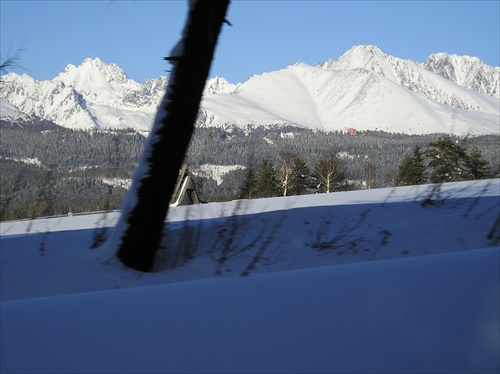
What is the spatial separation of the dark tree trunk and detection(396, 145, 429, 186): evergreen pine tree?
1101cm

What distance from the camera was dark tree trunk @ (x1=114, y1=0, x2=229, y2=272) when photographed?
4355mm

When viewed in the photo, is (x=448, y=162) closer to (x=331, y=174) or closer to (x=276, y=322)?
(x=331, y=174)

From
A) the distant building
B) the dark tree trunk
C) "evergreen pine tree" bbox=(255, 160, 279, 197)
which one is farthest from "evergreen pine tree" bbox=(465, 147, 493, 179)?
the dark tree trunk

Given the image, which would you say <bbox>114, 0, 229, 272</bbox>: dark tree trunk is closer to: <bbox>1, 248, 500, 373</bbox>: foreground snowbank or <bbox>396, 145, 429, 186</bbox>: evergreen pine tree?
<bbox>1, 248, 500, 373</bbox>: foreground snowbank

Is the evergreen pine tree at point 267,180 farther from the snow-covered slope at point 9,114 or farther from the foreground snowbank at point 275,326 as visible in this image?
the foreground snowbank at point 275,326

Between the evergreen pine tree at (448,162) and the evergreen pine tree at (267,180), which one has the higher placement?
the evergreen pine tree at (448,162)

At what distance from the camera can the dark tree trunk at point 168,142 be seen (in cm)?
436

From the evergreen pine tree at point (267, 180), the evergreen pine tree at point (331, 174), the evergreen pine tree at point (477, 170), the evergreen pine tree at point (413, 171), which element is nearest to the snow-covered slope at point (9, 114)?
the evergreen pine tree at point (267, 180)

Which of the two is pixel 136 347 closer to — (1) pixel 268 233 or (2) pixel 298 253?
(2) pixel 298 253

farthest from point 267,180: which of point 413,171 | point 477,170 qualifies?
point 477,170

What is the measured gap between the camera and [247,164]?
28.1 ft

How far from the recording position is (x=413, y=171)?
15500mm

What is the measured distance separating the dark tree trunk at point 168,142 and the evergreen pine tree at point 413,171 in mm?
11012

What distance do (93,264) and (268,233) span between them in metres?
1.72
